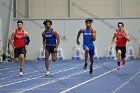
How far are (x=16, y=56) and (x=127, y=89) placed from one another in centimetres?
645

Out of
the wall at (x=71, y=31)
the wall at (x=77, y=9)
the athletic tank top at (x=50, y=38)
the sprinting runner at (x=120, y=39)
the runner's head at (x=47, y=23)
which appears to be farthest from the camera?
the wall at (x=77, y=9)

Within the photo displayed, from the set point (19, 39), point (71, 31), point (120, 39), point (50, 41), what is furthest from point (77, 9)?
point (50, 41)

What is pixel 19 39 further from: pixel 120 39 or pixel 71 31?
pixel 71 31

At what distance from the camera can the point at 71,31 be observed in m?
33.2

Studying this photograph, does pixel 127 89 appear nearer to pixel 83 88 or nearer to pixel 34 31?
pixel 83 88

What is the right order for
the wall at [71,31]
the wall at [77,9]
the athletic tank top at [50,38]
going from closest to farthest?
the athletic tank top at [50,38]
the wall at [71,31]
the wall at [77,9]

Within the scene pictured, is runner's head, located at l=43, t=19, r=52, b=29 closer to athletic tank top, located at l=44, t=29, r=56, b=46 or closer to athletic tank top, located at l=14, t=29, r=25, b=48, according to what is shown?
athletic tank top, located at l=44, t=29, r=56, b=46

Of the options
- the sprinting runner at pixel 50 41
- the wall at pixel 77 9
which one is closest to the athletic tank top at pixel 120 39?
the sprinting runner at pixel 50 41

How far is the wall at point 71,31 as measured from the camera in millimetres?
32531

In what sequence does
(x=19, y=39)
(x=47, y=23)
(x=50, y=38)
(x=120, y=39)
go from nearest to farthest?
(x=47, y=23) < (x=50, y=38) < (x=19, y=39) < (x=120, y=39)

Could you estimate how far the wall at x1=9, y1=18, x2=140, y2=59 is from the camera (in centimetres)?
3253

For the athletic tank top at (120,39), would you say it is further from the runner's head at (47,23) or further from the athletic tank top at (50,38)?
the runner's head at (47,23)

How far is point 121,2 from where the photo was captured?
108 ft

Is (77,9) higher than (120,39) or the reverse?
higher
